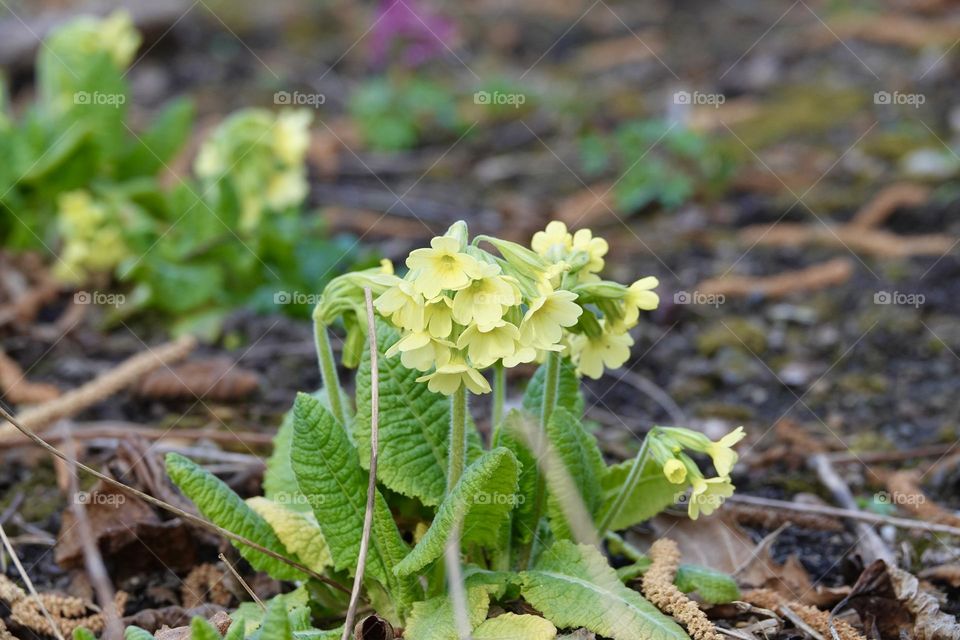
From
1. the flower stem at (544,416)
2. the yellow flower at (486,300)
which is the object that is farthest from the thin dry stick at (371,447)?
the flower stem at (544,416)

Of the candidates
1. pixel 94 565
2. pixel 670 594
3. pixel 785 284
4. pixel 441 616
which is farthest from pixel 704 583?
pixel 785 284

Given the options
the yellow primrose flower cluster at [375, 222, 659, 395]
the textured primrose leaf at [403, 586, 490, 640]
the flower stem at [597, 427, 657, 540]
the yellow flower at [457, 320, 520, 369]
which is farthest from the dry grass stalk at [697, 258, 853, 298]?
the yellow flower at [457, 320, 520, 369]

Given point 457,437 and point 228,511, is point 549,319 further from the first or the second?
point 228,511

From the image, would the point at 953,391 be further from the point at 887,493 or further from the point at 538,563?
the point at 538,563

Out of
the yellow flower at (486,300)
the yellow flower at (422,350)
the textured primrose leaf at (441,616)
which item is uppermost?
the yellow flower at (486,300)

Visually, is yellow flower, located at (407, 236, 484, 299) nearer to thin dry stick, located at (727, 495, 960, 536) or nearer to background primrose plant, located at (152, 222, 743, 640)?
background primrose plant, located at (152, 222, 743, 640)

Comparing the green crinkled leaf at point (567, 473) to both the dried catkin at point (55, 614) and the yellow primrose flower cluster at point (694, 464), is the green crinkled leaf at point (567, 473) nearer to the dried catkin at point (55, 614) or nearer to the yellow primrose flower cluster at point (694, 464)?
the yellow primrose flower cluster at point (694, 464)
